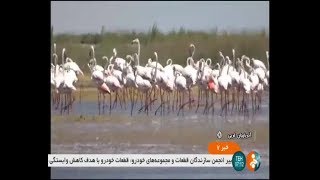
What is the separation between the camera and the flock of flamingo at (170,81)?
441 cm

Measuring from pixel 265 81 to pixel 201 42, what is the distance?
1.42ft

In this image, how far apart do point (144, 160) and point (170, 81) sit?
502 millimetres

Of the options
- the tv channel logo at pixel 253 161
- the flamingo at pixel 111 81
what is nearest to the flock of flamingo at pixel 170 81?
the flamingo at pixel 111 81

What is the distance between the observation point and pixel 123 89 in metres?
4.46

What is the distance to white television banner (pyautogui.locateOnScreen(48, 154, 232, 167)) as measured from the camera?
427 centimetres

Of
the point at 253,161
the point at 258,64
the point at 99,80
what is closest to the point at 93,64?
the point at 99,80

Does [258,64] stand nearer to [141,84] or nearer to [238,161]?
[238,161]

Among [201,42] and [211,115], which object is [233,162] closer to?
[211,115]

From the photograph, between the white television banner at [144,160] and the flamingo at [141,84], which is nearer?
the white television banner at [144,160]

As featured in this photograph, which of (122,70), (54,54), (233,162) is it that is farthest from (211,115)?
(54,54)

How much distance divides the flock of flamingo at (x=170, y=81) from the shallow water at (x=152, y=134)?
53mm

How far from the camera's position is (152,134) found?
4.36m

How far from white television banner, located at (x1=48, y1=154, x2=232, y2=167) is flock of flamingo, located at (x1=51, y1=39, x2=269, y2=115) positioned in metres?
0.28

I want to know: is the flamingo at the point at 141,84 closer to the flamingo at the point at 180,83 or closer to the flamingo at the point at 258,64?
the flamingo at the point at 180,83
